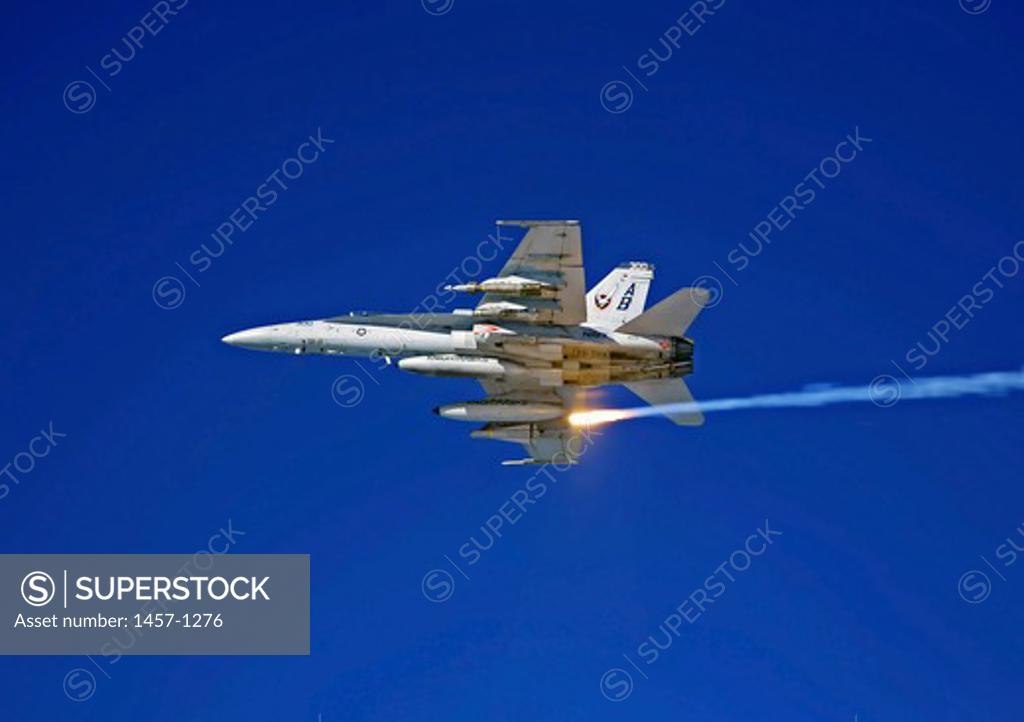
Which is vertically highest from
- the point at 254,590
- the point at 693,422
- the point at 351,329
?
the point at 351,329

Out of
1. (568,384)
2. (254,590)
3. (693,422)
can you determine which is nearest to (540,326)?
(568,384)

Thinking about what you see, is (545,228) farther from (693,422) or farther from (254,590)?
(254,590)

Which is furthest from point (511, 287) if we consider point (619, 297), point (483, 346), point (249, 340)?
point (249, 340)

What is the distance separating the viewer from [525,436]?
75.3 metres

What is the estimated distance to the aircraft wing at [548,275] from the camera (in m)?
67.1

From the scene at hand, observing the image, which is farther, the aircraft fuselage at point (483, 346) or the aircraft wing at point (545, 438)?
the aircraft wing at point (545, 438)

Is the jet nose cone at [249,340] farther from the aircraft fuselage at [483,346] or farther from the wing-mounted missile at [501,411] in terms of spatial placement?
the wing-mounted missile at [501,411]

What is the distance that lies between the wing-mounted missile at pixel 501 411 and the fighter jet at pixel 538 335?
0.05 metres

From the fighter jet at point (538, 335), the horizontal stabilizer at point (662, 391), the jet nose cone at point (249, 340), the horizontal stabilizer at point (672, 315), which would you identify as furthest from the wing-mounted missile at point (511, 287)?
the jet nose cone at point (249, 340)

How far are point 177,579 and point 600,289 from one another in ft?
75.6

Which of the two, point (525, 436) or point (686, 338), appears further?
point (525, 436)

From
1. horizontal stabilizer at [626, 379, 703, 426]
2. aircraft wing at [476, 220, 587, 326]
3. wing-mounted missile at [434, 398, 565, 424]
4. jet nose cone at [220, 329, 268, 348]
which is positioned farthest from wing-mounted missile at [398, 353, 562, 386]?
jet nose cone at [220, 329, 268, 348]

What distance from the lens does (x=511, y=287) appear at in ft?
222

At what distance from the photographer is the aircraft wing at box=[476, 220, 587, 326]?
6712 cm
